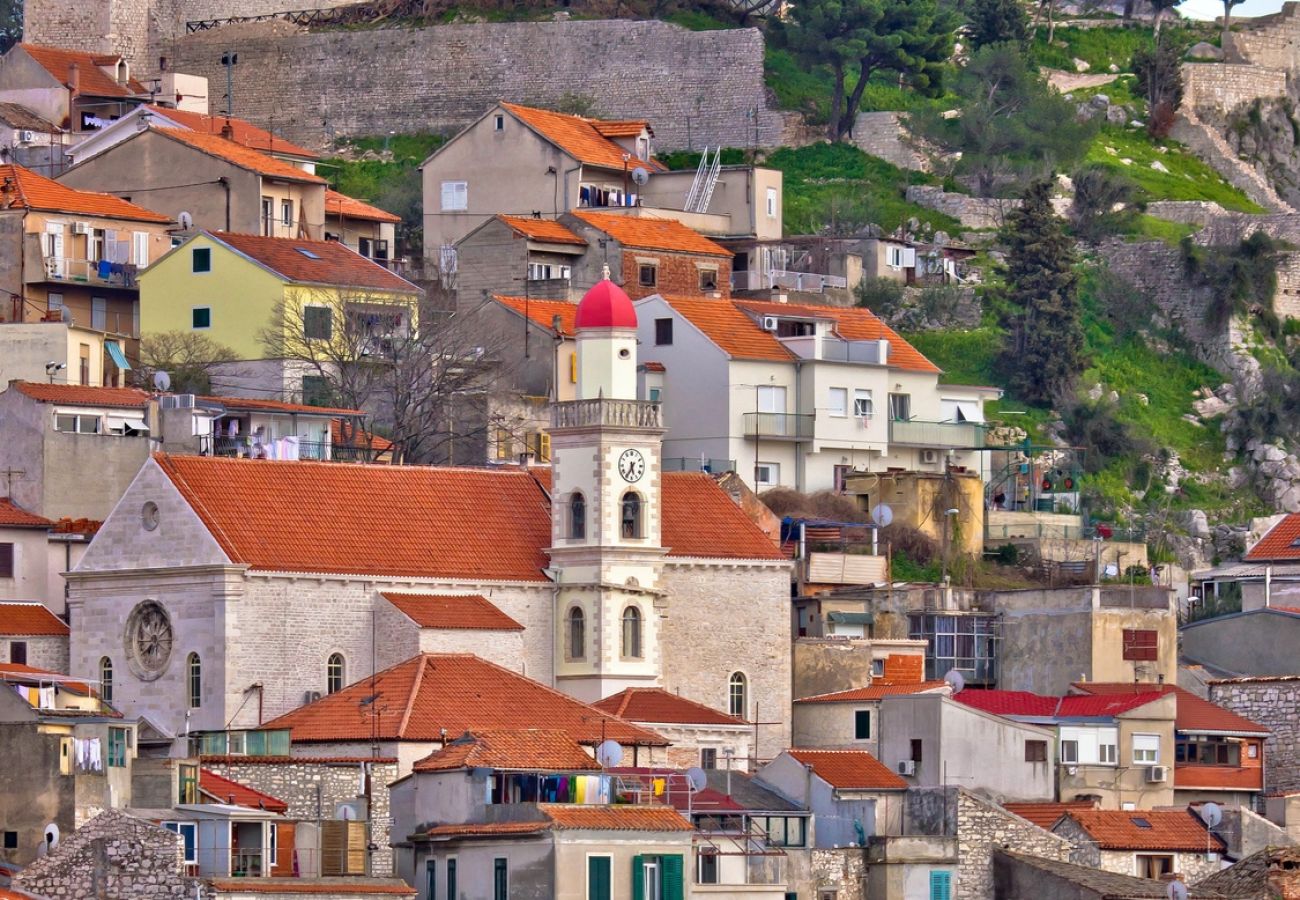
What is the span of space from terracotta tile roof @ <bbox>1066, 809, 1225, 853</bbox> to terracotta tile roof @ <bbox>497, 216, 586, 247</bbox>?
30438mm

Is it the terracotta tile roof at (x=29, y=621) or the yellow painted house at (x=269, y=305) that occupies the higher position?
the yellow painted house at (x=269, y=305)

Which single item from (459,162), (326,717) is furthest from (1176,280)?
(326,717)

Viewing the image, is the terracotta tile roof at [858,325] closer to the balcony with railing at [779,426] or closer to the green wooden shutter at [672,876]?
the balcony with railing at [779,426]

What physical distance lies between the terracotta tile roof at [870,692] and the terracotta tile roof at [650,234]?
22313mm

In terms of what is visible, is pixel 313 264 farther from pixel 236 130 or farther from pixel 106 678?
pixel 106 678

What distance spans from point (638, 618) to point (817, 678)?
5.04m

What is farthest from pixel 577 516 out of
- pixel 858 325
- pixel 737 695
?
pixel 858 325

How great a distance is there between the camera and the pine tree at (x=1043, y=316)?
348 ft

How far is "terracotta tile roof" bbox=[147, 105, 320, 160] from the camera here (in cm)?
11338

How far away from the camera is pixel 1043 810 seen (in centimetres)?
7694

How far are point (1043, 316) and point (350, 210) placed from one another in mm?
18770

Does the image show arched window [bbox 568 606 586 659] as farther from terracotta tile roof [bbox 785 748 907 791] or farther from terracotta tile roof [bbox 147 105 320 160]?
terracotta tile roof [bbox 147 105 320 160]

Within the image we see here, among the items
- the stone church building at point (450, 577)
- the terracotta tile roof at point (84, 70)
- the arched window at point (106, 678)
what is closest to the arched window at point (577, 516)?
the stone church building at point (450, 577)

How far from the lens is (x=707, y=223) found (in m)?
110
